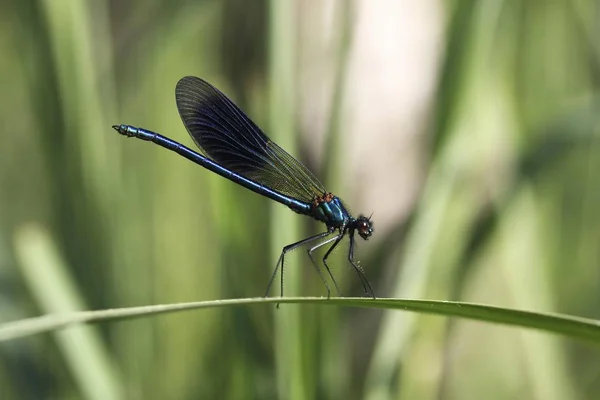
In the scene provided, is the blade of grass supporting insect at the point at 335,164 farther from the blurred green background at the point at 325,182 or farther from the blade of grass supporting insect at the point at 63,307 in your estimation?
the blade of grass supporting insect at the point at 63,307

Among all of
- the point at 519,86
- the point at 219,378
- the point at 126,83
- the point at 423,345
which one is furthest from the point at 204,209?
the point at 519,86

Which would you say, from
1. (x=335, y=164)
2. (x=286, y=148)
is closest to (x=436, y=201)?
(x=335, y=164)

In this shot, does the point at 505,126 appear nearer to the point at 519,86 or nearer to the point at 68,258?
the point at 519,86

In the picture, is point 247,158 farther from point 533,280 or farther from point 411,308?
point 411,308

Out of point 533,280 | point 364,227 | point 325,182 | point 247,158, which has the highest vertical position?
point 247,158

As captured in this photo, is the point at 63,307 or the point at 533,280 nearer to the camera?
the point at 63,307

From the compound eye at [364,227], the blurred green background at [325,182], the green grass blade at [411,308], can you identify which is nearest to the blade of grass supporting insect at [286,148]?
the blurred green background at [325,182]
